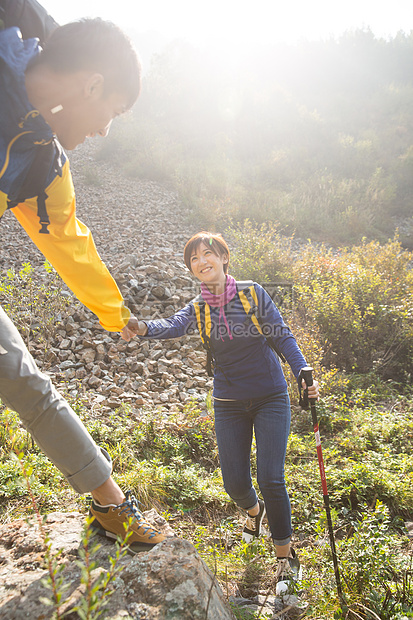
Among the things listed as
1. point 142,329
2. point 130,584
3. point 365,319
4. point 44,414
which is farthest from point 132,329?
point 365,319

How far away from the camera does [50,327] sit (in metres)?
5.01

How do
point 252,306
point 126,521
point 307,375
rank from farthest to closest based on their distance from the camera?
point 252,306
point 307,375
point 126,521

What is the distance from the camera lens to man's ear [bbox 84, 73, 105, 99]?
59.4 inches

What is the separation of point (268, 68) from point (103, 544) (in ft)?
92.0

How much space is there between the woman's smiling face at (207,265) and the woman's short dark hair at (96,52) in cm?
114

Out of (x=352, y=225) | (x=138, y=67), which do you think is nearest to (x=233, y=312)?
(x=138, y=67)

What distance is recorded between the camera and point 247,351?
8.06 feet

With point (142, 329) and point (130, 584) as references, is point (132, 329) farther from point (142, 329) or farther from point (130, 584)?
point (130, 584)

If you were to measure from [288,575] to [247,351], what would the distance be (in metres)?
1.25

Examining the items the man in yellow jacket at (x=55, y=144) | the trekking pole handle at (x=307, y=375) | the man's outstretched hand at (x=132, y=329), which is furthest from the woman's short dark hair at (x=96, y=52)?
the trekking pole handle at (x=307, y=375)

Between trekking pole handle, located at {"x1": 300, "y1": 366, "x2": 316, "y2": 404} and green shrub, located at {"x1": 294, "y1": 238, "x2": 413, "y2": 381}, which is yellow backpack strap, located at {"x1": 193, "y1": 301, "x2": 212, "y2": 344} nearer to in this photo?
trekking pole handle, located at {"x1": 300, "y1": 366, "x2": 316, "y2": 404}

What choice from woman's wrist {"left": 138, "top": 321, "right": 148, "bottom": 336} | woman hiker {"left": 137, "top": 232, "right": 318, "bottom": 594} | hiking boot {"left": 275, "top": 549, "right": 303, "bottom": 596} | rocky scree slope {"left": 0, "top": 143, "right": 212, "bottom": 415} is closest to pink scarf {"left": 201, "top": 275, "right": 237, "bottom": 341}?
woman hiker {"left": 137, "top": 232, "right": 318, "bottom": 594}

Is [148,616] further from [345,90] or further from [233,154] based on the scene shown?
[345,90]

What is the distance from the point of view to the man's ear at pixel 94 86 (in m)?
1.51
